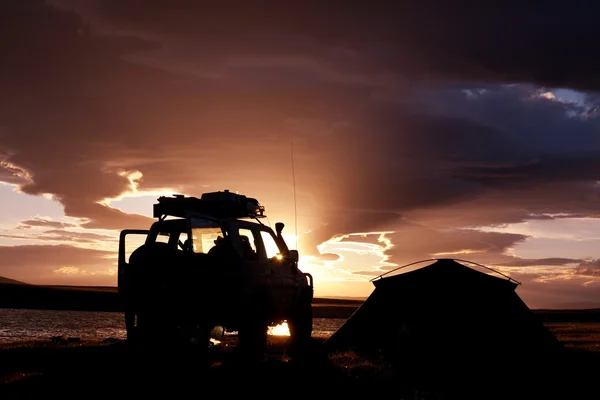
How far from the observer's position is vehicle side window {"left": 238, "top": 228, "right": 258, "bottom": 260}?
14.0m

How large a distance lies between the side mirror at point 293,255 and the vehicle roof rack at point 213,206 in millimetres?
1153

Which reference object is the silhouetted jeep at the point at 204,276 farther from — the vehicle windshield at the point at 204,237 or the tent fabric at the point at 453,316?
the tent fabric at the point at 453,316

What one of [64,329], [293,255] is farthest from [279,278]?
[64,329]

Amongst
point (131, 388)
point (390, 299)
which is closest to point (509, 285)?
point (390, 299)

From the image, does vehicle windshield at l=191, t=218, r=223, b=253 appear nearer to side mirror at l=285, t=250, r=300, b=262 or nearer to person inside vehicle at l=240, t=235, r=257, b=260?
person inside vehicle at l=240, t=235, r=257, b=260

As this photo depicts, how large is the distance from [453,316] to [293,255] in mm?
4699

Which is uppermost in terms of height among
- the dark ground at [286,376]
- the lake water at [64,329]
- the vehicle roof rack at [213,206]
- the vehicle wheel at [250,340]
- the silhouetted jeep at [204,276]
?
the vehicle roof rack at [213,206]

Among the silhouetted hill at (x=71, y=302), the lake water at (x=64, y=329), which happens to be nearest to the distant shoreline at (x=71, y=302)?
the silhouetted hill at (x=71, y=302)

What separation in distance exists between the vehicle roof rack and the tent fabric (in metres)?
5.14

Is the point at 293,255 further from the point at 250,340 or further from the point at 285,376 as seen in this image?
the point at 285,376

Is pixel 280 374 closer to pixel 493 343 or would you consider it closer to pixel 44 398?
pixel 44 398

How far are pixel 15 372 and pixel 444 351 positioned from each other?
9.95 m

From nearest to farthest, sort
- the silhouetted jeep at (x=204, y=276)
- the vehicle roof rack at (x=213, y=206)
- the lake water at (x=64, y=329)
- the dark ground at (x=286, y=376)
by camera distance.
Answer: the dark ground at (x=286, y=376)
the silhouetted jeep at (x=204, y=276)
the vehicle roof rack at (x=213, y=206)
the lake water at (x=64, y=329)

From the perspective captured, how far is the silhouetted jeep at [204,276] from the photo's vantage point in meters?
12.1
